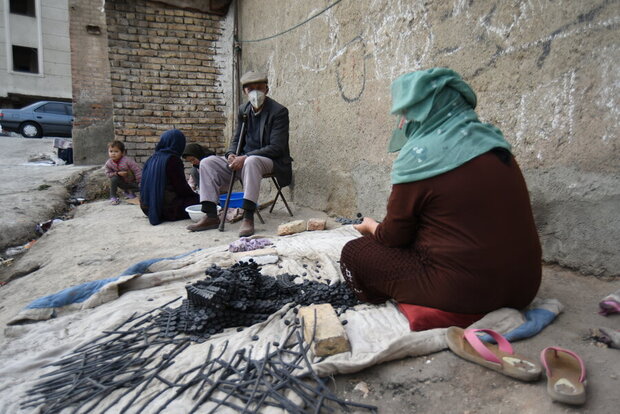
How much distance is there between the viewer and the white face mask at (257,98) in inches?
188

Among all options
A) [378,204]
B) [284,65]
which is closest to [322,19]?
[284,65]

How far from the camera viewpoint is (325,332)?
1.86 m

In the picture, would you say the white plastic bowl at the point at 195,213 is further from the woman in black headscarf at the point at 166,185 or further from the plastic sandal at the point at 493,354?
the plastic sandal at the point at 493,354

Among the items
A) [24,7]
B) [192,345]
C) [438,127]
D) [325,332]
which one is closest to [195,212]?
[192,345]

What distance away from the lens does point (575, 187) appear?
240 centimetres

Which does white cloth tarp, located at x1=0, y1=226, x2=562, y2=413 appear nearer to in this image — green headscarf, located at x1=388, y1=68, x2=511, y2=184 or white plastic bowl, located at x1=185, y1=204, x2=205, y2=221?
green headscarf, located at x1=388, y1=68, x2=511, y2=184

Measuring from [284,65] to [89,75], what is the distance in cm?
741

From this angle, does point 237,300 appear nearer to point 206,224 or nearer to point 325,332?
point 325,332

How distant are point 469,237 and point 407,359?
638mm

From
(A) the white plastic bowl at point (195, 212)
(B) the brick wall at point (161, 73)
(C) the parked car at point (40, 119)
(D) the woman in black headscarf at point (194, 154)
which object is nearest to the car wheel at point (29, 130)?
(C) the parked car at point (40, 119)

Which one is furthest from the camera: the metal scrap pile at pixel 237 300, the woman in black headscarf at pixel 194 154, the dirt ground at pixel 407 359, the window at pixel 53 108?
the window at pixel 53 108

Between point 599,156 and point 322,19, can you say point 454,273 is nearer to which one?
point 599,156

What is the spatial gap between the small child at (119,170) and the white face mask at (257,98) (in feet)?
9.47

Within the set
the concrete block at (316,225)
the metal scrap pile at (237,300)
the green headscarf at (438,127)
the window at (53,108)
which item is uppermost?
the window at (53,108)
